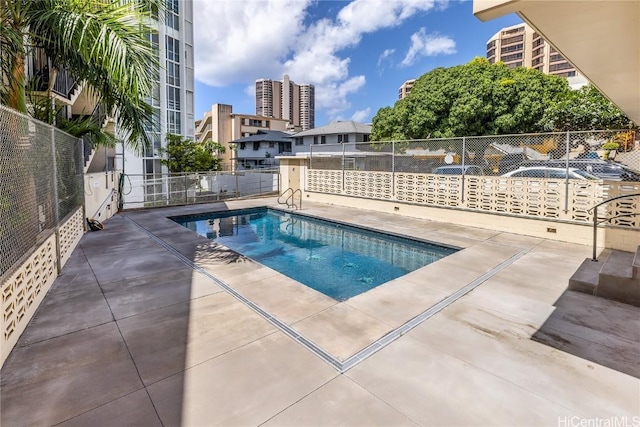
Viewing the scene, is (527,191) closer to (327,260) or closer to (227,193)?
(327,260)

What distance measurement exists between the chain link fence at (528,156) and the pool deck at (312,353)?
3694 mm

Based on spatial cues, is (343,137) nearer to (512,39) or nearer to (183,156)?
(183,156)

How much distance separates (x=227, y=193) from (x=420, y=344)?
12663 mm

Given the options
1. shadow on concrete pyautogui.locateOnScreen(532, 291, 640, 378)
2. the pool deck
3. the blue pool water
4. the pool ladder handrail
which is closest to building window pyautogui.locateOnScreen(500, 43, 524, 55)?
the pool ladder handrail

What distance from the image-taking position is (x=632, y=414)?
2.40 m

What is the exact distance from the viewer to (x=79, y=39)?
4.88m

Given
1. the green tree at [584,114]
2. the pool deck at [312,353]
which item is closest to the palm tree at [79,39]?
the pool deck at [312,353]

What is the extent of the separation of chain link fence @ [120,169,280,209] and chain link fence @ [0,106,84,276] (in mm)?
6471

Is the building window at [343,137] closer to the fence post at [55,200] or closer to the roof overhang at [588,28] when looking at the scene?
the fence post at [55,200]

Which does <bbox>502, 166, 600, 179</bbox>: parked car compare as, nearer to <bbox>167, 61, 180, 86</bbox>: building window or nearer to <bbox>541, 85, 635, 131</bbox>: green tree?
<bbox>541, 85, 635, 131</bbox>: green tree

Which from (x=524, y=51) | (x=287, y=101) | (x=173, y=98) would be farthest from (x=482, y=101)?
(x=287, y=101)

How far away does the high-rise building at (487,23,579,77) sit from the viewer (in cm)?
6103

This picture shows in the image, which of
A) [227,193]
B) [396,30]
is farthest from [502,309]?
[396,30]

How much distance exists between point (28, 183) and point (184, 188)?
9525mm
